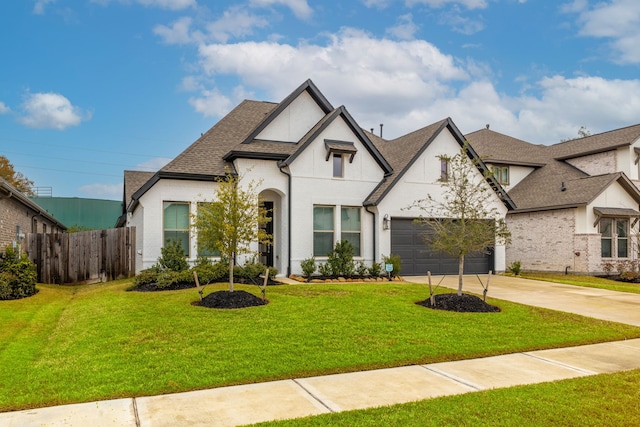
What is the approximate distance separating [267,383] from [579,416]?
3.49 metres

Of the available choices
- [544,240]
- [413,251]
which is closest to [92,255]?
[413,251]

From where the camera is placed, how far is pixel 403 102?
2834cm

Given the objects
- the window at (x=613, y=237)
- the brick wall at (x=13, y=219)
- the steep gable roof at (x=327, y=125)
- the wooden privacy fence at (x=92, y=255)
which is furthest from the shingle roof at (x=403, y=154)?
the brick wall at (x=13, y=219)

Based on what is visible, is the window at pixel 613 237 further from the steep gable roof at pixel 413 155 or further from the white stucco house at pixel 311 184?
the white stucco house at pixel 311 184

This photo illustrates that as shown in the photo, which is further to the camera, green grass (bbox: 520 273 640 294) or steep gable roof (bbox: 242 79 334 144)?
green grass (bbox: 520 273 640 294)

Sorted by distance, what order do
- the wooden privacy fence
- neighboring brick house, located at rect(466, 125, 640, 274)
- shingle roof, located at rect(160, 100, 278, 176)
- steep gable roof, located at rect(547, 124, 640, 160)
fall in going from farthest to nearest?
steep gable roof, located at rect(547, 124, 640, 160) < neighboring brick house, located at rect(466, 125, 640, 274) < the wooden privacy fence < shingle roof, located at rect(160, 100, 278, 176)

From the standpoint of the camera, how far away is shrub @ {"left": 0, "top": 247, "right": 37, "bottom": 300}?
12.0 metres

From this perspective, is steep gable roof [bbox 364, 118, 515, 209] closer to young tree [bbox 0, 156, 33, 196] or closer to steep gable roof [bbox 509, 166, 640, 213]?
steep gable roof [bbox 509, 166, 640, 213]

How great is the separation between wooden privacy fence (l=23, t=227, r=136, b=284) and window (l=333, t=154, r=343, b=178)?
777 cm

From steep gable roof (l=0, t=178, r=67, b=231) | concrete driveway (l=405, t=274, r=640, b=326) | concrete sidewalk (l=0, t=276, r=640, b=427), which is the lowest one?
concrete driveway (l=405, t=274, r=640, b=326)

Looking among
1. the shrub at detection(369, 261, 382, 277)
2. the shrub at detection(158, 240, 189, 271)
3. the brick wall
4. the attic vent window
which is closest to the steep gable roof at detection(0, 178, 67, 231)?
the brick wall

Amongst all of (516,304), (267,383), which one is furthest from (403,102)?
(267,383)

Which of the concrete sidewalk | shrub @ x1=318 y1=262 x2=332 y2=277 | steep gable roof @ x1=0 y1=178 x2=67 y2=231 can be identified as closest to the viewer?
the concrete sidewalk

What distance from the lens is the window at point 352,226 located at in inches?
715
